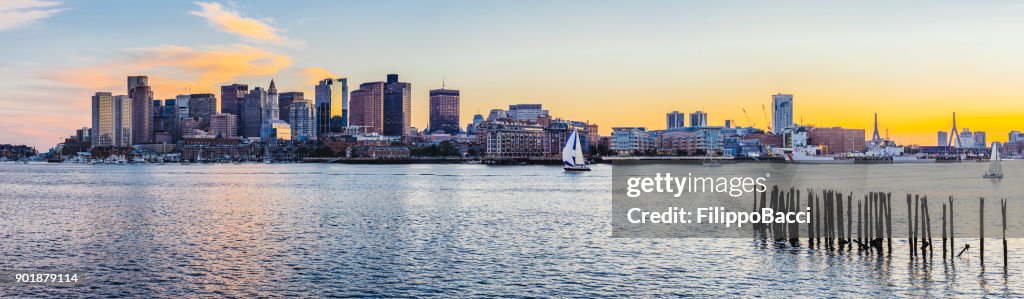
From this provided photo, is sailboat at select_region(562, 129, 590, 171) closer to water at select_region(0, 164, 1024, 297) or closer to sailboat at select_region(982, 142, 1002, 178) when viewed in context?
sailboat at select_region(982, 142, 1002, 178)

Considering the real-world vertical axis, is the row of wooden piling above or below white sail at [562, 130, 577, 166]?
below

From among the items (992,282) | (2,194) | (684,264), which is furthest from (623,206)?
(2,194)

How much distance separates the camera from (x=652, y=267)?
126ft

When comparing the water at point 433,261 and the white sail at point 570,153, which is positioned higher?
the white sail at point 570,153

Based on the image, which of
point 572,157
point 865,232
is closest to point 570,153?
point 572,157

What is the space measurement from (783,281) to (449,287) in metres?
12.8

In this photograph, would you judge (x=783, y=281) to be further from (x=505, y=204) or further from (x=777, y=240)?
(x=505, y=204)

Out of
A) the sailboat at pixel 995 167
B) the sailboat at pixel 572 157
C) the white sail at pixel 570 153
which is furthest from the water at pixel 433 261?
the white sail at pixel 570 153

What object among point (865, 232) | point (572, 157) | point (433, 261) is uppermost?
point (572, 157)

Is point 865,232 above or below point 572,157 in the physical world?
below

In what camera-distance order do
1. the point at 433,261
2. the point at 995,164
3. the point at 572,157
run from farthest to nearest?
the point at 572,157 < the point at 995,164 < the point at 433,261

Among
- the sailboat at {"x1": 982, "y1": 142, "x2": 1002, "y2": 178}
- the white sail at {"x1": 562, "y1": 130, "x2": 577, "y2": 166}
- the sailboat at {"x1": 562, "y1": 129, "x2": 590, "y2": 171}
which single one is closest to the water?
the sailboat at {"x1": 982, "y1": 142, "x2": 1002, "y2": 178}

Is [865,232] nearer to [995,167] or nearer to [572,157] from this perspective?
[995,167]

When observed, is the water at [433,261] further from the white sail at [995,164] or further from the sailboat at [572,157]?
the sailboat at [572,157]
